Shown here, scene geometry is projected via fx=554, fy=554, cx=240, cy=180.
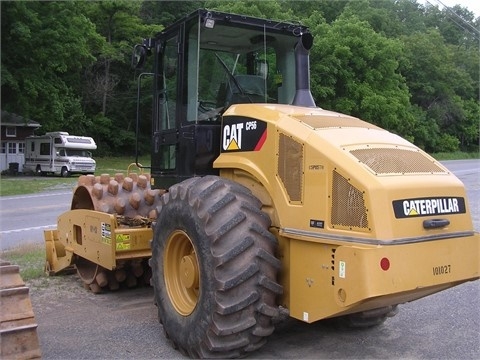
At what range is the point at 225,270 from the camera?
4.12m

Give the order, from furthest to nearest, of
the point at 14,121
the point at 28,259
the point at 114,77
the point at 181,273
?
the point at 114,77 < the point at 14,121 < the point at 28,259 < the point at 181,273

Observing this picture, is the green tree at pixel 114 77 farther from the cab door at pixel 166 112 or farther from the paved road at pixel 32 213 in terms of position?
the cab door at pixel 166 112

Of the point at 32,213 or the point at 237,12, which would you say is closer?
the point at 32,213

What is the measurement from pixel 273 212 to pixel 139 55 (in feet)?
8.82

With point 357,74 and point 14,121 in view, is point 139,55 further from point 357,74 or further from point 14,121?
point 357,74

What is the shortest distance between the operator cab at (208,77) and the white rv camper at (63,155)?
84.5ft

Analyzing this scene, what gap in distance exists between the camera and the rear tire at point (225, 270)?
4.11 m

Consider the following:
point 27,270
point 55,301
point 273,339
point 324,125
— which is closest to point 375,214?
point 324,125

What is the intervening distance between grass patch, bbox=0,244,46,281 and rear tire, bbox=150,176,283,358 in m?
3.58

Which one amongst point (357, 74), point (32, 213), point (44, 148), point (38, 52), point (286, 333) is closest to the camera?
point (286, 333)

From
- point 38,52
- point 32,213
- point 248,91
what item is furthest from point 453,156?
point 248,91

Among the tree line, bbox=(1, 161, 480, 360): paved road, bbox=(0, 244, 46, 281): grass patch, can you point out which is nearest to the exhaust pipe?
bbox=(1, 161, 480, 360): paved road

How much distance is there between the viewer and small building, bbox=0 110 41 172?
120 ft

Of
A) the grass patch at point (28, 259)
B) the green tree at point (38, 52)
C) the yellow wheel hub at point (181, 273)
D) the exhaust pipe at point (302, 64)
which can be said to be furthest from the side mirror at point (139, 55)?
the green tree at point (38, 52)
